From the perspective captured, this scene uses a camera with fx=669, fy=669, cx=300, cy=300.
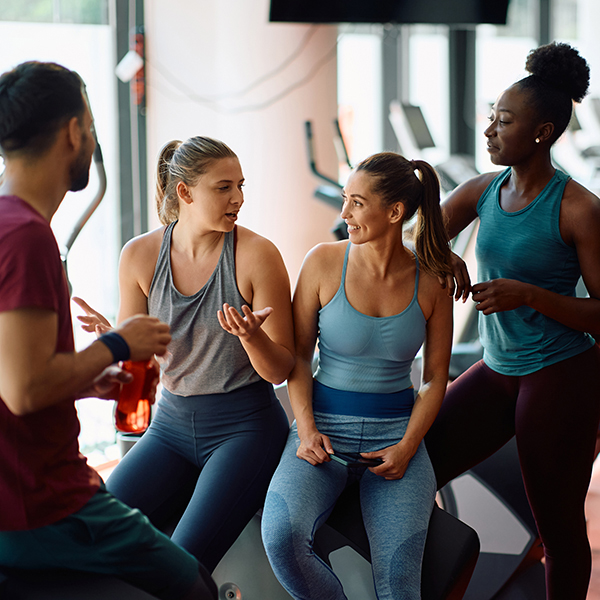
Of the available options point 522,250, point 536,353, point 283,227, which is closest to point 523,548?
point 536,353

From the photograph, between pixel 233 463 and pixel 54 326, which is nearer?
pixel 54 326

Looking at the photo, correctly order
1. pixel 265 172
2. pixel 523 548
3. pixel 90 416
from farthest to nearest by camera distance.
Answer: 1. pixel 265 172
2. pixel 90 416
3. pixel 523 548

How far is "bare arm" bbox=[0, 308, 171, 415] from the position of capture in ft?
2.88

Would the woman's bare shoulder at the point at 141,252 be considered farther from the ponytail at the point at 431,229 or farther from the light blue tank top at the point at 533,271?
the light blue tank top at the point at 533,271

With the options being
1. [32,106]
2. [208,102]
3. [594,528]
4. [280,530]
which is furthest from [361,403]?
[208,102]

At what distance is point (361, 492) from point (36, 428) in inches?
33.5

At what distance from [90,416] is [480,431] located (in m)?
2.21

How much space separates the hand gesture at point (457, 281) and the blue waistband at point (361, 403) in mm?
283

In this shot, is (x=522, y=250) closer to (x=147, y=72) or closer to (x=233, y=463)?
(x=233, y=463)

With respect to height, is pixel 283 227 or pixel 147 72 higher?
pixel 147 72

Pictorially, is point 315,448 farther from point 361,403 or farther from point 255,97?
point 255,97

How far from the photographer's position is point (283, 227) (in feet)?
13.2

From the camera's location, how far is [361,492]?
158 cm

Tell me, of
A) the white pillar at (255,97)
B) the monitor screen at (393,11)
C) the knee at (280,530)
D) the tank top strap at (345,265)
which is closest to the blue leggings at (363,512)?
the knee at (280,530)
